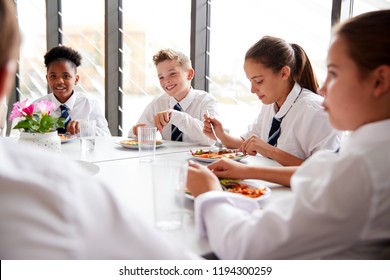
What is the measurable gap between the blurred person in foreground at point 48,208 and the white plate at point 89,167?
101 centimetres

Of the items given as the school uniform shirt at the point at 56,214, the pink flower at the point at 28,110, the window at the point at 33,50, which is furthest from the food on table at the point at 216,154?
the window at the point at 33,50

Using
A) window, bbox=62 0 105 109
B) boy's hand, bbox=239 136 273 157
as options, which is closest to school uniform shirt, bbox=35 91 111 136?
window, bbox=62 0 105 109

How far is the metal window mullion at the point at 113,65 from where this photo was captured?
4047 mm

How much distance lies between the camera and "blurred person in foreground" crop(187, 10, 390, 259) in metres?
0.74

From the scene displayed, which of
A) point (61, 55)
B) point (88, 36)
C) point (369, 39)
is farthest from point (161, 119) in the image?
point (88, 36)

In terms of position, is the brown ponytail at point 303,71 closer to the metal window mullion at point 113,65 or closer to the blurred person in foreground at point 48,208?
the blurred person in foreground at point 48,208

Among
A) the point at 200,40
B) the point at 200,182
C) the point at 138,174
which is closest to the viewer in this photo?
the point at 200,182

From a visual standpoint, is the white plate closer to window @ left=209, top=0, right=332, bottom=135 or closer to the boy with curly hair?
the boy with curly hair

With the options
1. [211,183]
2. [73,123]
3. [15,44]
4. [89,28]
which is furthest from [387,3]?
[89,28]

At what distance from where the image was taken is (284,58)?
1.97 metres

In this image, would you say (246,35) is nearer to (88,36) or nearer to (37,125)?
(37,125)

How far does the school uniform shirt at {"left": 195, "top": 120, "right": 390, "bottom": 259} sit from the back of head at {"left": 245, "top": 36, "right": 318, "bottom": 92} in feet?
3.82

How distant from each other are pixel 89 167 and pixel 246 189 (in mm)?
706
